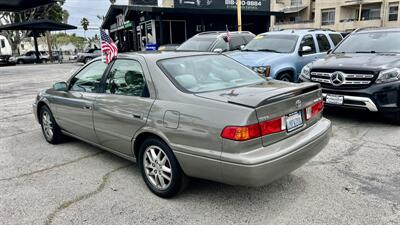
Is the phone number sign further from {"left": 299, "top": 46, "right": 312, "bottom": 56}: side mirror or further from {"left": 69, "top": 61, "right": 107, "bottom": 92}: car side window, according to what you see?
{"left": 69, "top": 61, "right": 107, "bottom": 92}: car side window

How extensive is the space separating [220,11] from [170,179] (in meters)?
22.8

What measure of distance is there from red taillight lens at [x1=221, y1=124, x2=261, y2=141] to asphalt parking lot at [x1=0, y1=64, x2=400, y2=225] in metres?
0.82

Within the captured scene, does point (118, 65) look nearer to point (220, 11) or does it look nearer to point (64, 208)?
point (64, 208)

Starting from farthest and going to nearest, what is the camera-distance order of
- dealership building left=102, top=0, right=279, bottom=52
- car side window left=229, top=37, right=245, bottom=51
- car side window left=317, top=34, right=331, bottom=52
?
dealership building left=102, top=0, right=279, bottom=52 → car side window left=229, top=37, right=245, bottom=51 → car side window left=317, top=34, right=331, bottom=52

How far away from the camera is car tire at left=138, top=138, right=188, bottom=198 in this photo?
3393 mm

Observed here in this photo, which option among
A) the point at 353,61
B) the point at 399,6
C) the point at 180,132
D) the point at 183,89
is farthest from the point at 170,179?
the point at 399,6

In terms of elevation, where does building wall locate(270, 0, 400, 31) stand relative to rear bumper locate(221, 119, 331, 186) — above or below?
above

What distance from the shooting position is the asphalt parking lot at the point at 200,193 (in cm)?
322

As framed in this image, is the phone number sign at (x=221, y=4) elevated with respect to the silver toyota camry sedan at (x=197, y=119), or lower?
elevated

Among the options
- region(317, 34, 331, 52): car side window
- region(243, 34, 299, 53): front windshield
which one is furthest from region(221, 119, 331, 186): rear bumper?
region(317, 34, 331, 52): car side window

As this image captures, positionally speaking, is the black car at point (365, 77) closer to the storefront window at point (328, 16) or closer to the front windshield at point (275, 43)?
the front windshield at point (275, 43)

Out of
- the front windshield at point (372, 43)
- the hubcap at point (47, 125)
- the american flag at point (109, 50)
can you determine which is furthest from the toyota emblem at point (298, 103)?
the front windshield at point (372, 43)

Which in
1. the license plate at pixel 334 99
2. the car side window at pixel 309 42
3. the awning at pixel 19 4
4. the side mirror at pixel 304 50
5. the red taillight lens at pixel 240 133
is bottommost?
the license plate at pixel 334 99

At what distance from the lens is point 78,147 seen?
545cm
